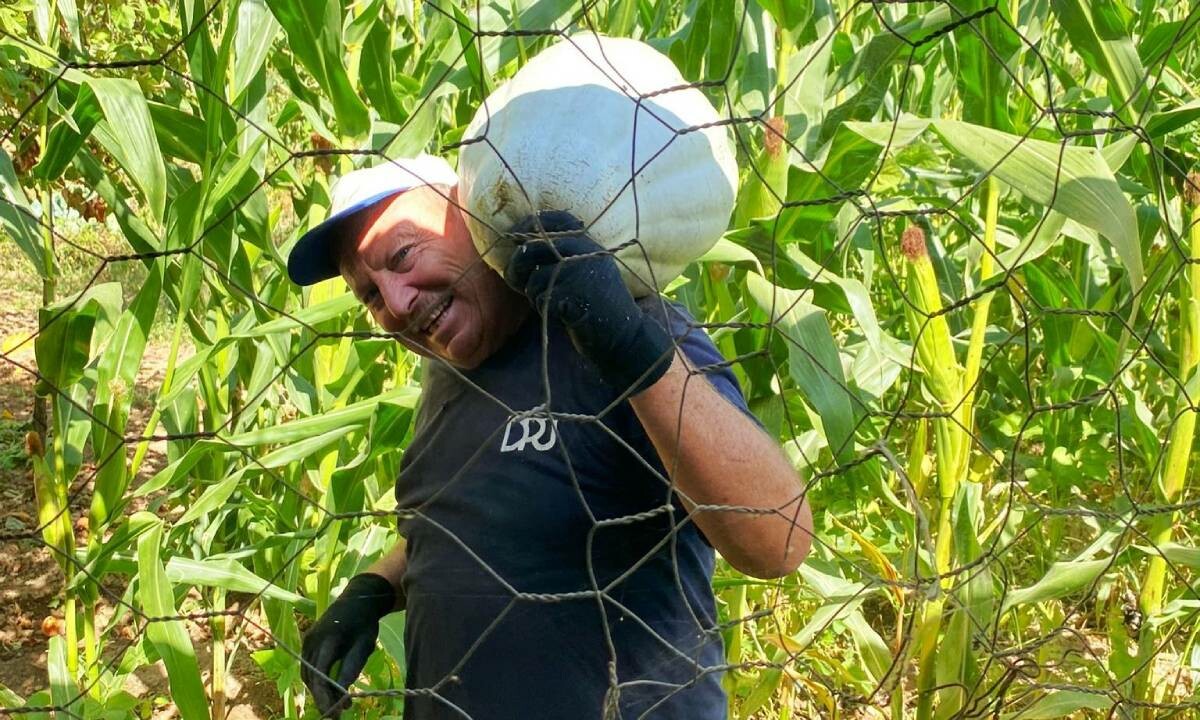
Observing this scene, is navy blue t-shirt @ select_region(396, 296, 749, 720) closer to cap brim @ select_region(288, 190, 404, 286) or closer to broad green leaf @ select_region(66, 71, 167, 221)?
cap brim @ select_region(288, 190, 404, 286)

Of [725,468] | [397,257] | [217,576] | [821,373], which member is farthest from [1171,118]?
[217,576]

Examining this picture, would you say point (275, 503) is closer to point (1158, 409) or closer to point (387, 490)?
point (387, 490)

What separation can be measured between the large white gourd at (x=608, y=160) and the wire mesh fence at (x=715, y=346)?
0.05ft

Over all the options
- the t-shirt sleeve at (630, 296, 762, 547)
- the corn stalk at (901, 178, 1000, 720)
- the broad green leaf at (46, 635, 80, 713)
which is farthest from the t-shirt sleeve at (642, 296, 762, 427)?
the broad green leaf at (46, 635, 80, 713)

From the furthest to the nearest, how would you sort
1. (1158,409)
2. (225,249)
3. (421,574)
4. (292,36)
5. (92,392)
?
(1158,409) → (92,392) → (225,249) → (292,36) → (421,574)

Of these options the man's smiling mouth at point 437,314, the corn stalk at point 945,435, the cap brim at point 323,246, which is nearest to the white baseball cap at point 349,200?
the cap brim at point 323,246

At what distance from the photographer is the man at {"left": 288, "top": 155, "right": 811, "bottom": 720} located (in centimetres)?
101

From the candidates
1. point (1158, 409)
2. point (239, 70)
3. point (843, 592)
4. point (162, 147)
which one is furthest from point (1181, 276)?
point (162, 147)

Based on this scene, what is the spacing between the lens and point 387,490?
174 cm

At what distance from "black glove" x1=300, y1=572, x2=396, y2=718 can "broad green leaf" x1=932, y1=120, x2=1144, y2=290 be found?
790 millimetres

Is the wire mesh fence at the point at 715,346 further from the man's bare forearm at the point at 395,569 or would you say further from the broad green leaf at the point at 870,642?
the man's bare forearm at the point at 395,569

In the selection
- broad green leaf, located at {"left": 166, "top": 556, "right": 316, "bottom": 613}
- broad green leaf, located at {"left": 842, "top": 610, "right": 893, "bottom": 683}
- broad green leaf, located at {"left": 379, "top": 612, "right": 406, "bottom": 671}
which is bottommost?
broad green leaf, located at {"left": 842, "top": 610, "right": 893, "bottom": 683}

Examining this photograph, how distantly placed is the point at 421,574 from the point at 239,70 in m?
0.66

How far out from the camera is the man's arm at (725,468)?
3.02ft
